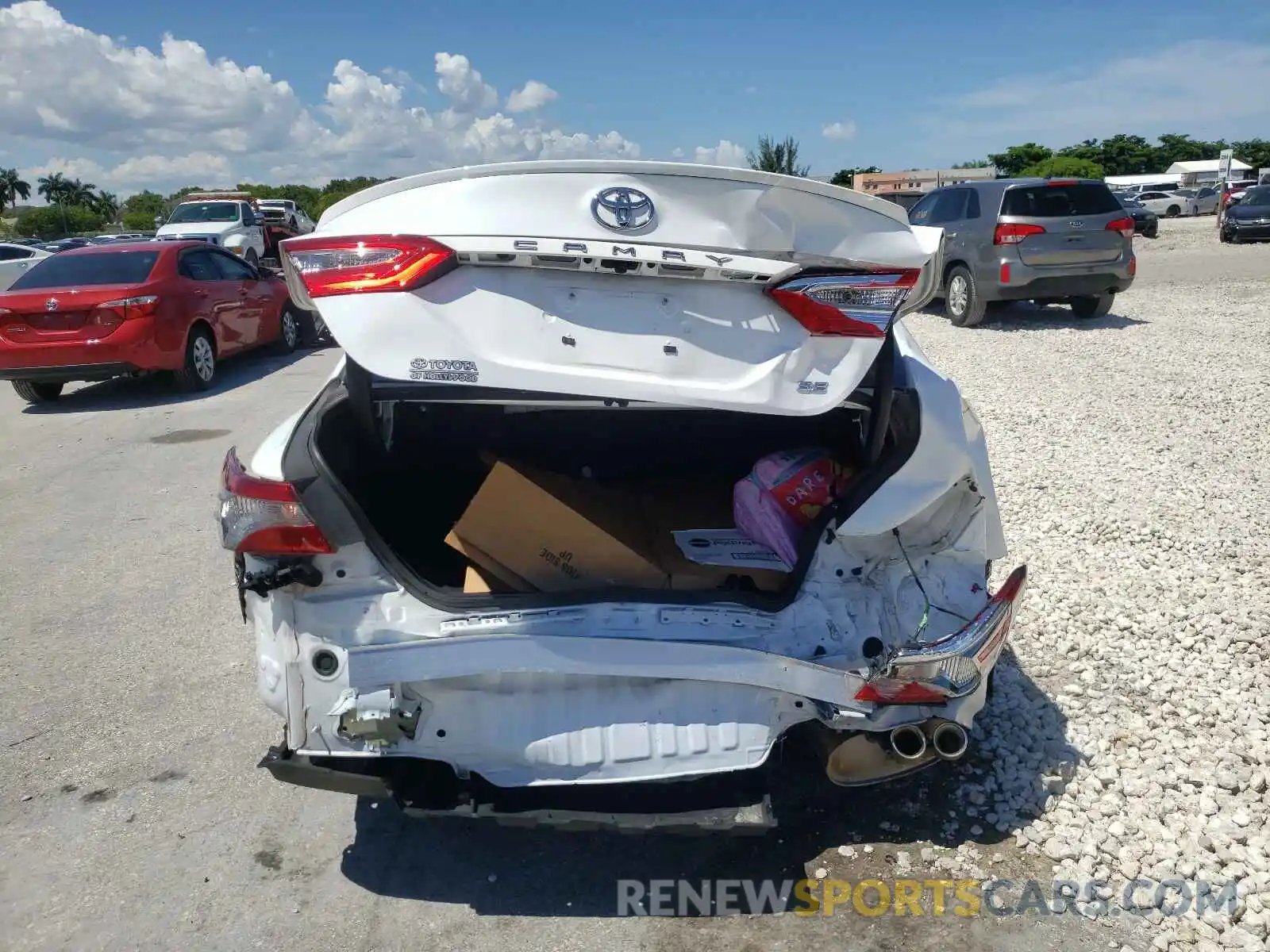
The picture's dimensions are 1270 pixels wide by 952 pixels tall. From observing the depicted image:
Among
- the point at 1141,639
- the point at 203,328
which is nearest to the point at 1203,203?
the point at 203,328

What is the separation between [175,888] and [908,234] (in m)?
2.76

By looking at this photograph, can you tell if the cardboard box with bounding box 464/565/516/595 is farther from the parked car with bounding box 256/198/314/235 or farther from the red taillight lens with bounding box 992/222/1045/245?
the parked car with bounding box 256/198/314/235

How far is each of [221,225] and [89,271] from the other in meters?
13.1

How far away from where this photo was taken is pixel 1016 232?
12094mm

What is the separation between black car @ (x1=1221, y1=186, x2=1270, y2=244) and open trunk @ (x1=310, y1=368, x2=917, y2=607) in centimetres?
2673

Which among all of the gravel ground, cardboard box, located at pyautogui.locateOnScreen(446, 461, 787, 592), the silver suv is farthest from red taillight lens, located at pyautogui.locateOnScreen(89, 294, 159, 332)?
the silver suv

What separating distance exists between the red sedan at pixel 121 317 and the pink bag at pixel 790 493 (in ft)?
29.8

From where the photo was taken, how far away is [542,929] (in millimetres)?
2631

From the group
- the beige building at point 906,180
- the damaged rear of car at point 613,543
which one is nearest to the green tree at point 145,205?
the beige building at point 906,180

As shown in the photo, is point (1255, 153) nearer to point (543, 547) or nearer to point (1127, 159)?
point (1127, 159)

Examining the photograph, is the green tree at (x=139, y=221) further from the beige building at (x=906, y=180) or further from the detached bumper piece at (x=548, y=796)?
the detached bumper piece at (x=548, y=796)

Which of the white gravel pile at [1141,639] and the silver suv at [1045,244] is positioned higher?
the silver suv at [1045,244]

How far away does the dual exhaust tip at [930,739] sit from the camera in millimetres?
2576

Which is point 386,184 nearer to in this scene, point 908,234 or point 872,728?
point 908,234
